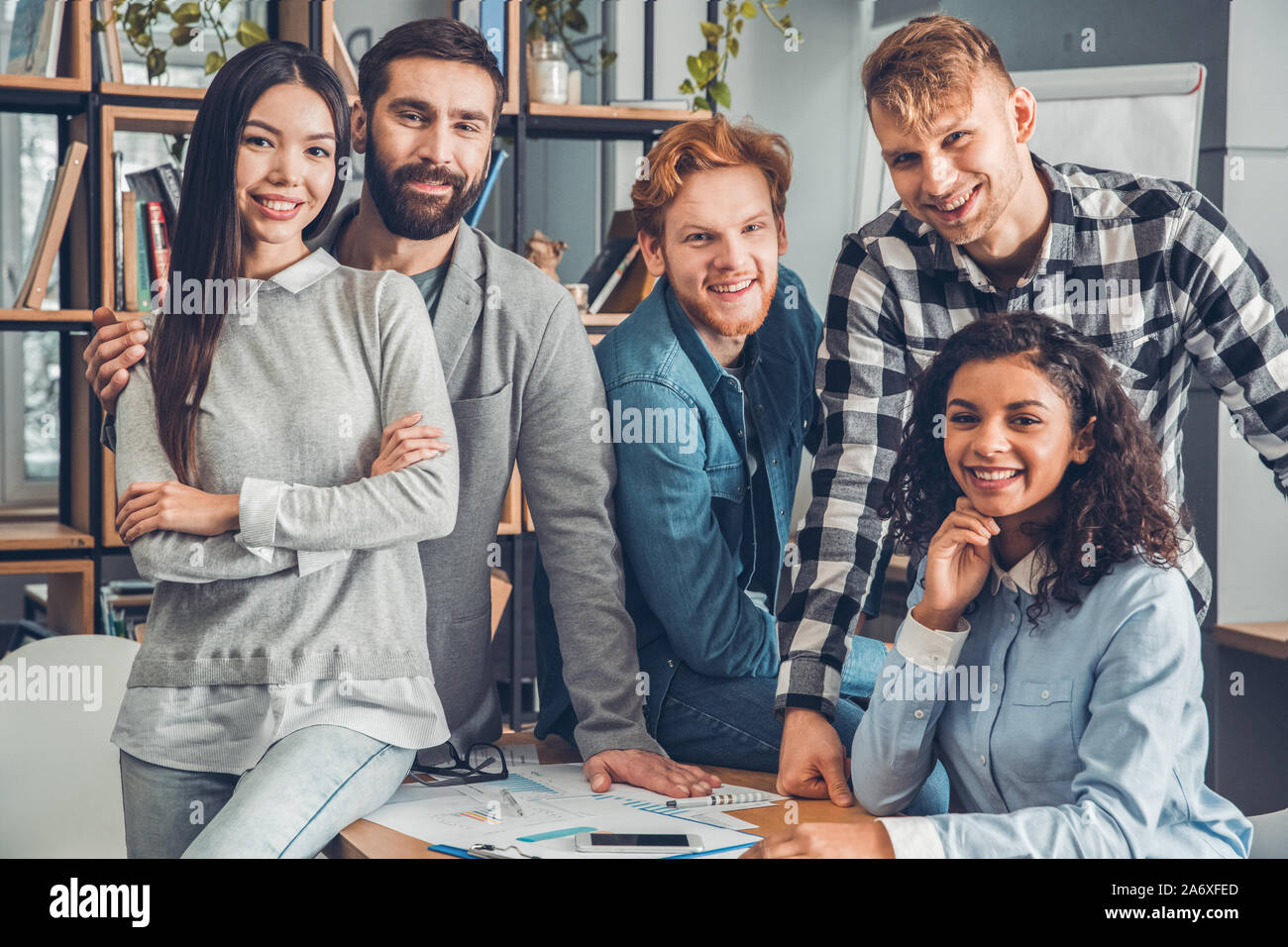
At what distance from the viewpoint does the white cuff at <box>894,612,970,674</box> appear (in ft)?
4.49

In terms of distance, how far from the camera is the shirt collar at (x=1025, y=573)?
4.53 feet

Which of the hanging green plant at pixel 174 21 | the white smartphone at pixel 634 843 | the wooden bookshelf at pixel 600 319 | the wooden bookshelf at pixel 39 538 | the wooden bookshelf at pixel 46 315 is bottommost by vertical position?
the white smartphone at pixel 634 843

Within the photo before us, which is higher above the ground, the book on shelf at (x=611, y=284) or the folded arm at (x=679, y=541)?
the book on shelf at (x=611, y=284)

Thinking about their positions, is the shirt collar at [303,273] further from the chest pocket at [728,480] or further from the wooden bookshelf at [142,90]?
the wooden bookshelf at [142,90]

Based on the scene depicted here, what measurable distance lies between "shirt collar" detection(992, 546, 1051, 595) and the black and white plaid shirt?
0.23 meters

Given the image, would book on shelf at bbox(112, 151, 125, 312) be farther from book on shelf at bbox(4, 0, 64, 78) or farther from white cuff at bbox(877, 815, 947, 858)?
white cuff at bbox(877, 815, 947, 858)

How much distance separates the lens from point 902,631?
1.40 m

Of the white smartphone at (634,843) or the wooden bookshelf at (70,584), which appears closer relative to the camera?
the white smartphone at (634,843)

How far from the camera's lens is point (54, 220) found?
2291 millimetres

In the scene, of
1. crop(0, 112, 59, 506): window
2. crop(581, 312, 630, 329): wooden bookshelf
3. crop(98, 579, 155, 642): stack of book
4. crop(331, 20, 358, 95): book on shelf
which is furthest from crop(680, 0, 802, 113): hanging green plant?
crop(0, 112, 59, 506): window

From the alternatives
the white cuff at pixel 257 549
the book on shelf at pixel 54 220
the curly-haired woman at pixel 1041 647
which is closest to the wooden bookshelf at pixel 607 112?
the book on shelf at pixel 54 220

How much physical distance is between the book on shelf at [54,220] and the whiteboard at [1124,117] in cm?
150
